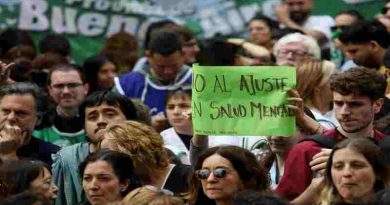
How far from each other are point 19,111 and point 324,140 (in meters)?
2.67

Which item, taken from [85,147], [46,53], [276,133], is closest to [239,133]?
[276,133]

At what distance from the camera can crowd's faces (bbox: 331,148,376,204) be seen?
10891mm

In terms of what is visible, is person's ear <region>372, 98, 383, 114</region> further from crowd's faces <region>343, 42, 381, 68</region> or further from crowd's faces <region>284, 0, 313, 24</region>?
crowd's faces <region>284, 0, 313, 24</region>

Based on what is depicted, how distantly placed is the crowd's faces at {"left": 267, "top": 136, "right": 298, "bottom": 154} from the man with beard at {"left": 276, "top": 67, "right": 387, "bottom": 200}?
32cm

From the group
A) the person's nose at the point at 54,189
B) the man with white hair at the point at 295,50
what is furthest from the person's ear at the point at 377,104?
the man with white hair at the point at 295,50

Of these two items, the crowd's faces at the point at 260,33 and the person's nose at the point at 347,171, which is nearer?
the person's nose at the point at 347,171

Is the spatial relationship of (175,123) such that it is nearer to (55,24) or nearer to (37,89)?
(37,89)

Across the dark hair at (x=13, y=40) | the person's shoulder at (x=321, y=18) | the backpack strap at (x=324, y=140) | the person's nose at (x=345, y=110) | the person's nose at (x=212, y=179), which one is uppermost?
the person's shoulder at (x=321, y=18)

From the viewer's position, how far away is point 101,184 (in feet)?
38.3

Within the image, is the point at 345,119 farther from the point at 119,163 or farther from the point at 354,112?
the point at 119,163

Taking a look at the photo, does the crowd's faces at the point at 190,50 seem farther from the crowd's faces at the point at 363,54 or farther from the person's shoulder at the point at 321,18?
the crowd's faces at the point at 363,54

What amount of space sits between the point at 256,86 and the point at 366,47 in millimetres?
3504

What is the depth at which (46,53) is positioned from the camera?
17047 millimetres

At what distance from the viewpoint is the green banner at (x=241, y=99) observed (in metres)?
12.0
